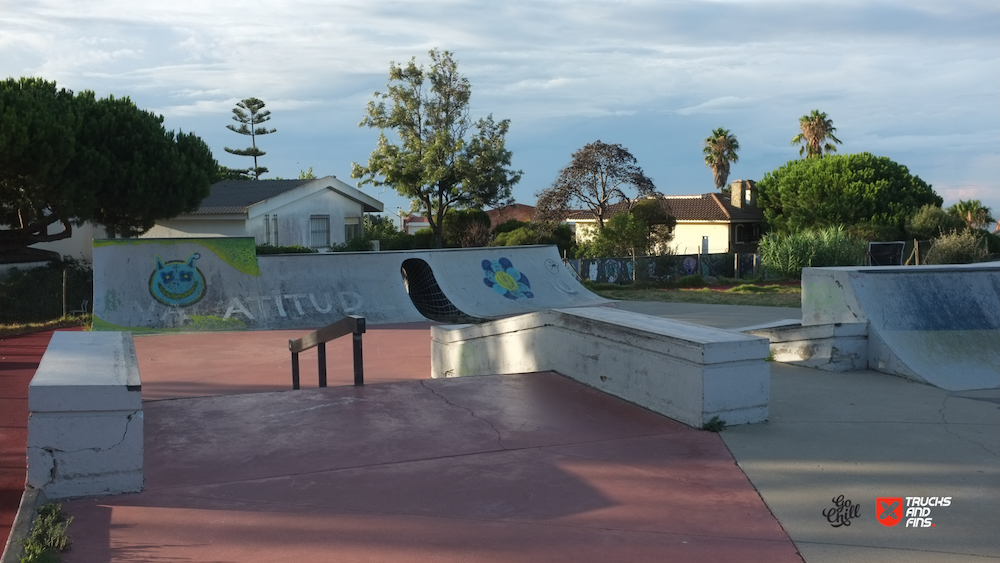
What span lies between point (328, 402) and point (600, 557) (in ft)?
11.4

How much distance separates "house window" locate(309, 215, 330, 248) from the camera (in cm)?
3312

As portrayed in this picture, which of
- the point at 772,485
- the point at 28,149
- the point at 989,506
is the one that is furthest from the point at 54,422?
the point at 28,149

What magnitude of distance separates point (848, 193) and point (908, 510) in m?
43.1

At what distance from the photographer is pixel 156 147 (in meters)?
21.5

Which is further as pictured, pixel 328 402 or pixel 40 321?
pixel 40 321

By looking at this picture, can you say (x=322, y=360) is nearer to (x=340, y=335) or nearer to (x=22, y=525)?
(x=340, y=335)

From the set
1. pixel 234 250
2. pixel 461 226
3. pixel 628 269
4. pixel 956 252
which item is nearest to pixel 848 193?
pixel 956 252

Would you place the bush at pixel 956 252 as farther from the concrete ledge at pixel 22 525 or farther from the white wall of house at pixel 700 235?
the concrete ledge at pixel 22 525

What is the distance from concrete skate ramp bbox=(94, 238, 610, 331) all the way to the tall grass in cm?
1050

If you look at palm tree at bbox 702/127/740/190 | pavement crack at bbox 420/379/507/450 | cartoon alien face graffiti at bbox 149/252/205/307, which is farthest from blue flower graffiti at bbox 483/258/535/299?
palm tree at bbox 702/127/740/190

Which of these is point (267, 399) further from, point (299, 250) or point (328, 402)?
point (299, 250)

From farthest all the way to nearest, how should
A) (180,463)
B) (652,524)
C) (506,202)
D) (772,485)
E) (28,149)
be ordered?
1. (506,202)
2. (28,149)
3. (180,463)
4. (772,485)
5. (652,524)

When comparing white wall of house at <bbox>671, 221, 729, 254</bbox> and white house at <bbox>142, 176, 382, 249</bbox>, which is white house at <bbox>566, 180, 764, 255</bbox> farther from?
white house at <bbox>142, 176, 382, 249</bbox>

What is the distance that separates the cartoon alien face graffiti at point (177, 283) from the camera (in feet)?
53.4
